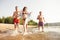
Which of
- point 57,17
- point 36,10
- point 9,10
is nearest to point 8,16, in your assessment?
point 9,10

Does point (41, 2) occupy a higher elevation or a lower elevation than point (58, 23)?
higher

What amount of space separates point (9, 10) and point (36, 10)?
1.04 feet

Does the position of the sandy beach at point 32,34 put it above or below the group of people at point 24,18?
below

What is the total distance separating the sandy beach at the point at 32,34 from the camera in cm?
181

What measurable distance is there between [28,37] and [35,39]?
0.08m

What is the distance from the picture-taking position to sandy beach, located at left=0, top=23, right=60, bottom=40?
181cm

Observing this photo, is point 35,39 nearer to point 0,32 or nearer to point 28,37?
point 28,37

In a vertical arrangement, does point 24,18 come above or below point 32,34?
above

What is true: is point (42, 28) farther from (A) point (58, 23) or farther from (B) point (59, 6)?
(B) point (59, 6)

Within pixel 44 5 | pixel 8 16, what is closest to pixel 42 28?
pixel 44 5

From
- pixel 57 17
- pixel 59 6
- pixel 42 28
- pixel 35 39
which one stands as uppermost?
pixel 59 6

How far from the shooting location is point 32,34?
6.00 ft

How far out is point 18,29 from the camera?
185cm

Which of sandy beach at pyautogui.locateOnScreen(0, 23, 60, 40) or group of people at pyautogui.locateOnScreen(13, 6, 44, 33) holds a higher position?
group of people at pyautogui.locateOnScreen(13, 6, 44, 33)
